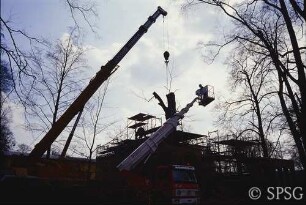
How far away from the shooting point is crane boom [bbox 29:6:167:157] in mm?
14625

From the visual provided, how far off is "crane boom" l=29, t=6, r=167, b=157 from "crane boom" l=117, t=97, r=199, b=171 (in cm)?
384

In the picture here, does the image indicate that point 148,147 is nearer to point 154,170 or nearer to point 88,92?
point 154,170

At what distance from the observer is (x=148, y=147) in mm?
15828

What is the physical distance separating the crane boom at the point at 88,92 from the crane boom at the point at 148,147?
3.84 metres

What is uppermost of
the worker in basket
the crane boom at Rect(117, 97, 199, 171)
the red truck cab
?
the worker in basket

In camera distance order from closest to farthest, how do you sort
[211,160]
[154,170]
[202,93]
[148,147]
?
[154,170]
[148,147]
[202,93]
[211,160]

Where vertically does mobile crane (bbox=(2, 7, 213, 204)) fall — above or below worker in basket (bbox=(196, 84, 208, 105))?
below

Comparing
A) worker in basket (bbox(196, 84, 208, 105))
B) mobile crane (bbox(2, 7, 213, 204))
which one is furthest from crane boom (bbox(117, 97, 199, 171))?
worker in basket (bbox(196, 84, 208, 105))

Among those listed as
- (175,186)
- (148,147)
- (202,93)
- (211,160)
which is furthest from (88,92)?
(211,160)

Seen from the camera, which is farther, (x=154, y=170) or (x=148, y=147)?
(x=148, y=147)

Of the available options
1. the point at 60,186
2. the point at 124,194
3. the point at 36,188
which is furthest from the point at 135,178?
the point at 36,188

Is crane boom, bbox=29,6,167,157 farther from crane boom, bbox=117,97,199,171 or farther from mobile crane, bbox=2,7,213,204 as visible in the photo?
crane boom, bbox=117,97,199,171

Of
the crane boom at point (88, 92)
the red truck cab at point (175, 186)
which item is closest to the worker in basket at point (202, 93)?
the crane boom at point (88, 92)

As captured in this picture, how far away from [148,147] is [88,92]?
4623 millimetres
